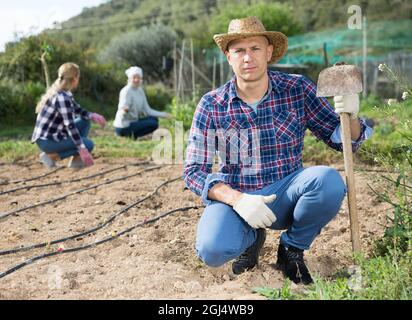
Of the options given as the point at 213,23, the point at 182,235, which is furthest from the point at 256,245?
the point at 213,23

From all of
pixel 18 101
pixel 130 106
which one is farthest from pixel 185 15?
pixel 130 106

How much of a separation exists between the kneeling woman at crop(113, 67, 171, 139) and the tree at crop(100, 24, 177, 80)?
37.1 ft

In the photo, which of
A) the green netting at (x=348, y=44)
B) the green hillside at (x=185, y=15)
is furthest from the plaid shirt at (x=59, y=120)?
the green hillside at (x=185, y=15)

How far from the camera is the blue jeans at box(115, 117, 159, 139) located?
7.66 meters

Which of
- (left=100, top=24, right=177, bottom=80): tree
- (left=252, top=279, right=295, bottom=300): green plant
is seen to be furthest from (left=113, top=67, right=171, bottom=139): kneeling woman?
(left=100, top=24, right=177, bottom=80): tree

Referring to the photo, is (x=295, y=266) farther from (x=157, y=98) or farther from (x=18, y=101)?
(x=157, y=98)

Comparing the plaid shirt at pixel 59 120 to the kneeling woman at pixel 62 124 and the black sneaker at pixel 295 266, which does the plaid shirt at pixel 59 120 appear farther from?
the black sneaker at pixel 295 266

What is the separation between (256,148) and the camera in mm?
2729

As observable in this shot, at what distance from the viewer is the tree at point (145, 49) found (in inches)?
774

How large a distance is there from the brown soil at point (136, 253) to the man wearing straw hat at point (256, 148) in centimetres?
18

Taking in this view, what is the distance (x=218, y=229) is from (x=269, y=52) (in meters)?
0.95

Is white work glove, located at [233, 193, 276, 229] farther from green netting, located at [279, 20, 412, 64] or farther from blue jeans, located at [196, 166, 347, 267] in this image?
green netting, located at [279, 20, 412, 64]
